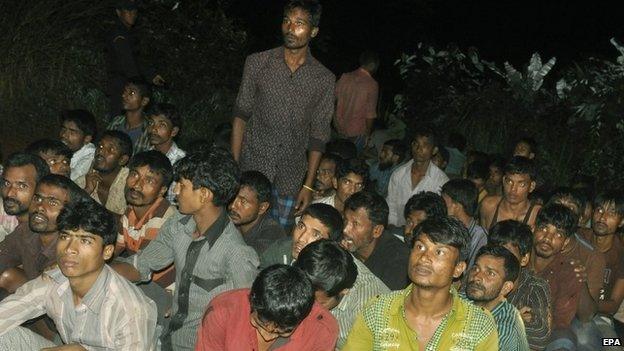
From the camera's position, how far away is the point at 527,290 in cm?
603

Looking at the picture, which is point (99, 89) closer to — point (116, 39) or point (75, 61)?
point (75, 61)

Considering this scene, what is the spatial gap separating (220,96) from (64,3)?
219 centimetres

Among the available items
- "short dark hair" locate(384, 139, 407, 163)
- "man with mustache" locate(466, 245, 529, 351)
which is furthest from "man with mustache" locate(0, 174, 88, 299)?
"short dark hair" locate(384, 139, 407, 163)

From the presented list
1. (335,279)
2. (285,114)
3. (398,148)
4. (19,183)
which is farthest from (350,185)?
(398,148)

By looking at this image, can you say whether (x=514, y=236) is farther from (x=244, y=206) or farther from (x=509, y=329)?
(x=244, y=206)

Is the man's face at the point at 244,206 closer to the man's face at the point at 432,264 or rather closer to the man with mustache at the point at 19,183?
the man with mustache at the point at 19,183

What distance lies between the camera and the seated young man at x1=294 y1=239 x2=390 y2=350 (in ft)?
16.0

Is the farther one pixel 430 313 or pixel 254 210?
pixel 254 210

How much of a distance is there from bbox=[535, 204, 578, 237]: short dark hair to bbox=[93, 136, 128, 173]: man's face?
3.09 meters

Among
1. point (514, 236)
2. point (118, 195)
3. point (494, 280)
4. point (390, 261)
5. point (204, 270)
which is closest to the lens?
point (204, 270)

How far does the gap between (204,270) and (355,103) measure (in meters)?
→ 6.48

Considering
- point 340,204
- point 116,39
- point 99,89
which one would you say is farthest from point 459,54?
point 340,204

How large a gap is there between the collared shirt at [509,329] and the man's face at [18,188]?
2.90 meters

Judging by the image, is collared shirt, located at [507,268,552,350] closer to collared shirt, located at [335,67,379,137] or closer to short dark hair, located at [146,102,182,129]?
short dark hair, located at [146,102,182,129]
